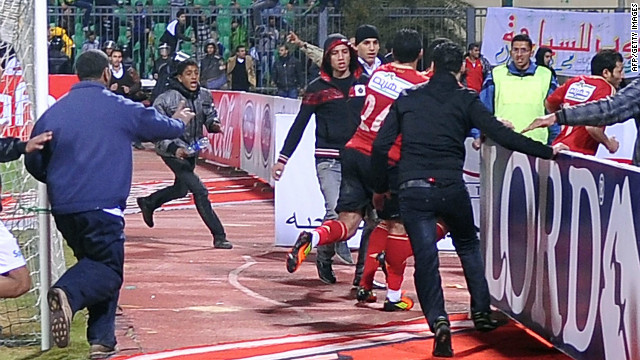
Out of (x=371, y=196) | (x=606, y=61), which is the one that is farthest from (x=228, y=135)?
(x=606, y=61)

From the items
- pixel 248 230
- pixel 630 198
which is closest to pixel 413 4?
pixel 248 230

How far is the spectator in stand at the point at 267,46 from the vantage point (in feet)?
89.5

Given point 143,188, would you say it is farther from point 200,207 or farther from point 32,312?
point 32,312

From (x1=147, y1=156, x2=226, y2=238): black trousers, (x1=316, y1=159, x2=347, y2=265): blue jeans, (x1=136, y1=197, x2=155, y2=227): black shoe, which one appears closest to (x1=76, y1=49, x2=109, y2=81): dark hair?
(x1=316, y1=159, x2=347, y2=265): blue jeans

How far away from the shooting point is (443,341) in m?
7.88

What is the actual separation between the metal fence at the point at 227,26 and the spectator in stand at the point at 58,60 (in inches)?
22.2

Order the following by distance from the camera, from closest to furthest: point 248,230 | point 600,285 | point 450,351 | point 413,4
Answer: point 600,285 < point 450,351 < point 248,230 < point 413,4

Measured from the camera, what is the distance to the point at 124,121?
8.10 metres

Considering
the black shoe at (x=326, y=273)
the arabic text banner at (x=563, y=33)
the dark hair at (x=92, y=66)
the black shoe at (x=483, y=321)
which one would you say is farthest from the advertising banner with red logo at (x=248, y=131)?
the dark hair at (x=92, y=66)

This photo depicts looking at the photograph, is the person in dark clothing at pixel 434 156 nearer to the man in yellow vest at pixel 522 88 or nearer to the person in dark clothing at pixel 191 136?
the man in yellow vest at pixel 522 88

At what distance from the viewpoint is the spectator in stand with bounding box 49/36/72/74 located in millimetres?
26938

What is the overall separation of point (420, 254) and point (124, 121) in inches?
78.5

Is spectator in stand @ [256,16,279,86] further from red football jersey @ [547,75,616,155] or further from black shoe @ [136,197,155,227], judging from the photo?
red football jersey @ [547,75,616,155]

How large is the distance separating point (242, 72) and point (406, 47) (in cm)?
1809
